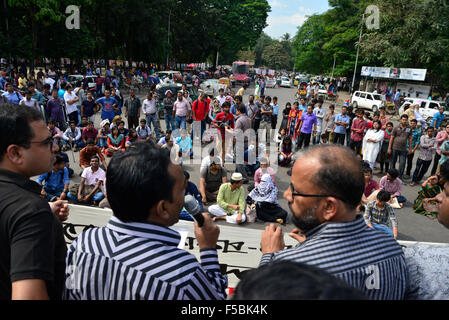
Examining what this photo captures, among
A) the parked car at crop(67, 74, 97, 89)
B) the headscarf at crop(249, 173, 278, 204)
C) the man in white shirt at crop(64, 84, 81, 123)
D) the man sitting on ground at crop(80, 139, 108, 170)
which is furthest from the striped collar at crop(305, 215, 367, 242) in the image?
the parked car at crop(67, 74, 97, 89)

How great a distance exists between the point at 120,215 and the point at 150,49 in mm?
35737

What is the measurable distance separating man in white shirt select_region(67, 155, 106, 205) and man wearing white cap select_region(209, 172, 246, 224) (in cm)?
231

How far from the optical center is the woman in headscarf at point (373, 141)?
8727 millimetres

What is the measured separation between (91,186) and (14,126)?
17.5 feet

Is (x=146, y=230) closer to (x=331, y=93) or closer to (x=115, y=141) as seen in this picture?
(x=115, y=141)

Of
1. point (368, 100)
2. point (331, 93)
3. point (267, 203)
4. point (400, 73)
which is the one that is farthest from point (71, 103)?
point (400, 73)

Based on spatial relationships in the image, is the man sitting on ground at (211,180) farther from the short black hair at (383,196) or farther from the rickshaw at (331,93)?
the rickshaw at (331,93)

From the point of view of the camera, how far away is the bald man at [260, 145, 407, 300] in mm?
1342

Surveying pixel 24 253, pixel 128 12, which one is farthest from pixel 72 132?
pixel 128 12

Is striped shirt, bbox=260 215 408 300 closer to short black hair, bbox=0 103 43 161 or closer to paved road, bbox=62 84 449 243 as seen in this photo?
short black hair, bbox=0 103 43 161

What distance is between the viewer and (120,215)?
4.58ft

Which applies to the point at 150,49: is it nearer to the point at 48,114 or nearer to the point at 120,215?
the point at 48,114

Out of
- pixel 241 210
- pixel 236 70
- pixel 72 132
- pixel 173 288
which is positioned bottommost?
pixel 241 210

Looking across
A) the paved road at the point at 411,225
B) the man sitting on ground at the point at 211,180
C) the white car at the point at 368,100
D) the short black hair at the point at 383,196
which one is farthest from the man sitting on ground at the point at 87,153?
the white car at the point at 368,100
